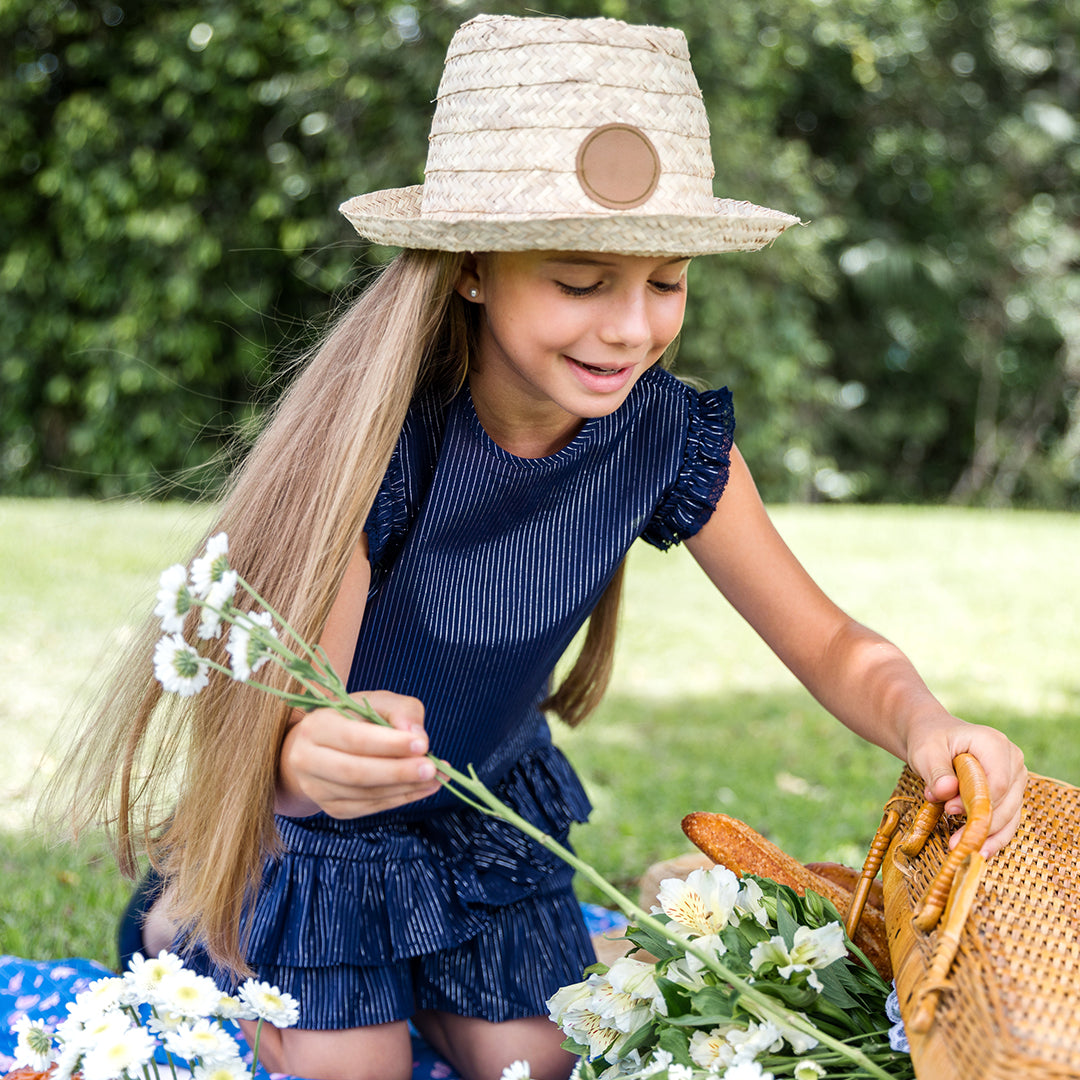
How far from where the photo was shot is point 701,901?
1311 millimetres

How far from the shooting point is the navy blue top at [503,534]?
1.91m

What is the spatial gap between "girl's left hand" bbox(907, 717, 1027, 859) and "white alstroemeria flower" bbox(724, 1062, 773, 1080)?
41cm

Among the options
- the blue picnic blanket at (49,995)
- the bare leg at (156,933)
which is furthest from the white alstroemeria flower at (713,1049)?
the bare leg at (156,933)

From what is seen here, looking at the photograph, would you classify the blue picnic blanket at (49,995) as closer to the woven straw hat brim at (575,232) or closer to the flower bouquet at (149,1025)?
the flower bouquet at (149,1025)

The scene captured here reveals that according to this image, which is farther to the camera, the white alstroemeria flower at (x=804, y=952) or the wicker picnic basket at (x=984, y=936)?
the white alstroemeria flower at (x=804, y=952)

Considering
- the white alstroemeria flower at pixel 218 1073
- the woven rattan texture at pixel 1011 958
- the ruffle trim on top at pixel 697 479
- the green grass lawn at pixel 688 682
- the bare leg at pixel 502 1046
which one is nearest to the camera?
the woven rattan texture at pixel 1011 958

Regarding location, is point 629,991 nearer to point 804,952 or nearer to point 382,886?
point 804,952

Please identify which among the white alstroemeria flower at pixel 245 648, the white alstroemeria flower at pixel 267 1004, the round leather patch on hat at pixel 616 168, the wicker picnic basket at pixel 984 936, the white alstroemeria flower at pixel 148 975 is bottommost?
the white alstroemeria flower at pixel 267 1004

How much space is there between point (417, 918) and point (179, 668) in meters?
1.17

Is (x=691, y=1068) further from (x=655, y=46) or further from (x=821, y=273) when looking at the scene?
(x=821, y=273)

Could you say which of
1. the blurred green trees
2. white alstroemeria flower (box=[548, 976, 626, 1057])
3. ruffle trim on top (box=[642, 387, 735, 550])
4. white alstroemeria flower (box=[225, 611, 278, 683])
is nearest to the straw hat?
ruffle trim on top (box=[642, 387, 735, 550])

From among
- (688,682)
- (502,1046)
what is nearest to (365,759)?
(502,1046)

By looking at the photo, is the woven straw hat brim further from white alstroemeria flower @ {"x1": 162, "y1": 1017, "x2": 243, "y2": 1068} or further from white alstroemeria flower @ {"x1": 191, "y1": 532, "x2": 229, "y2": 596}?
white alstroemeria flower @ {"x1": 162, "y1": 1017, "x2": 243, "y2": 1068}

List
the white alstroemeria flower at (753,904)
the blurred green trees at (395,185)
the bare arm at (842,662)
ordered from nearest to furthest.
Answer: the white alstroemeria flower at (753,904), the bare arm at (842,662), the blurred green trees at (395,185)
